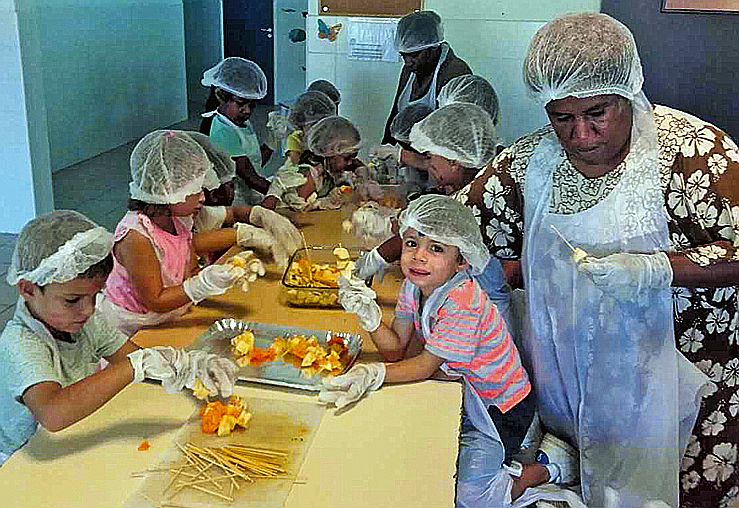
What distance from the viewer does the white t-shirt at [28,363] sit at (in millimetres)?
1276

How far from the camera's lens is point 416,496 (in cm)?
111

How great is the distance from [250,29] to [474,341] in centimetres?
775

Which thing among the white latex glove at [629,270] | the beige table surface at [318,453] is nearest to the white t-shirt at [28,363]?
the beige table surface at [318,453]

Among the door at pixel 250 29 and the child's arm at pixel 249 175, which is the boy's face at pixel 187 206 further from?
the door at pixel 250 29

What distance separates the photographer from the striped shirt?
147 cm

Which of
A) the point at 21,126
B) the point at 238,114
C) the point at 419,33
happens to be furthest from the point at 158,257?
the point at 21,126

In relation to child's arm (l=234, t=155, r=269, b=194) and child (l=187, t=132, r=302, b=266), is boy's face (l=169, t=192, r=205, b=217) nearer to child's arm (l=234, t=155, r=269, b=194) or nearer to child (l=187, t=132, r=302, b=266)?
child (l=187, t=132, r=302, b=266)

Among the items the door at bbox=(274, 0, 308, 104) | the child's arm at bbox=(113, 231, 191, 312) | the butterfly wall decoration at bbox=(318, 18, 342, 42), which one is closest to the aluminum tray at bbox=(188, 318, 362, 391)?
the child's arm at bbox=(113, 231, 191, 312)

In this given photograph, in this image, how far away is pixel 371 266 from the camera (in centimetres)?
189

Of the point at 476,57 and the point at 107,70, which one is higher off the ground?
the point at 476,57

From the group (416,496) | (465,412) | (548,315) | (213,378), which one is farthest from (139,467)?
(548,315)

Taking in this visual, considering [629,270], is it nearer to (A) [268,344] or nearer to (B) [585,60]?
(B) [585,60]

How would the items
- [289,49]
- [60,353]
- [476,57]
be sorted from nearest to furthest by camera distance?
[60,353]
[476,57]
[289,49]

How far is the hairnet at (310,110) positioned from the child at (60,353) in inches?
63.6
